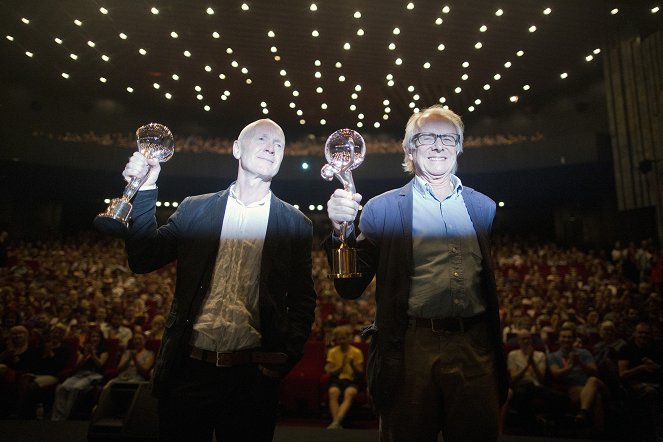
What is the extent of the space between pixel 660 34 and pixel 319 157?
331 inches

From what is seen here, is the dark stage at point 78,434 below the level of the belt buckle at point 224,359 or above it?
below

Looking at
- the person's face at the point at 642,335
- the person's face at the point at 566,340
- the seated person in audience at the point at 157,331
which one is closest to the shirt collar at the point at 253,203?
the seated person in audience at the point at 157,331

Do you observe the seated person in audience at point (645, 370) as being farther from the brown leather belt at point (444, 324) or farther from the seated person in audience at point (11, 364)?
the seated person in audience at point (11, 364)

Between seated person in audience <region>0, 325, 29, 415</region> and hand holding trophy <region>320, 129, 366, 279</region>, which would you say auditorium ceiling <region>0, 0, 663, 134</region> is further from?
hand holding trophy <region>320, 129, 366, 279</region>

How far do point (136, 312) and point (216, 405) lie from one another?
204 inches

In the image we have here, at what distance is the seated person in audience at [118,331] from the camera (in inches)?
202

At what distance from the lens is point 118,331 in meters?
5.31

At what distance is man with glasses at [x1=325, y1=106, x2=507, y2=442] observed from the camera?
1.39 m

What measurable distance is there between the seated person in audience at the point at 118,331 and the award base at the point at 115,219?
413 cm

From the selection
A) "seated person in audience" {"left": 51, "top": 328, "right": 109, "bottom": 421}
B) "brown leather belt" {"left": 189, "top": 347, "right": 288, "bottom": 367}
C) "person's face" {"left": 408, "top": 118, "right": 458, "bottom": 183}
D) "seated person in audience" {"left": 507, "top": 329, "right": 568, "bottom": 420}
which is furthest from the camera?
"seated person in audience" {"left": 51, "top": 328, "right": 109, "bottom": 421}

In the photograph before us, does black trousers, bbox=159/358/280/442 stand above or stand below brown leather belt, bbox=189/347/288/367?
below

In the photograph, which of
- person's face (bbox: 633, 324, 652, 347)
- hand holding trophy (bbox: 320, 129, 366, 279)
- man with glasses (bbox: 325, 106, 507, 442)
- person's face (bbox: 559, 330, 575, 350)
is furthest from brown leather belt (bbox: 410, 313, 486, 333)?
person's face (bbox: 633, 324, 652, 347)

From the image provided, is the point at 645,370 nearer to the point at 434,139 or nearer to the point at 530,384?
the point at 530,384

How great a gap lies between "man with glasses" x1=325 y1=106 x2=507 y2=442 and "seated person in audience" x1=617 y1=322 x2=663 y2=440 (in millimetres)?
3116
